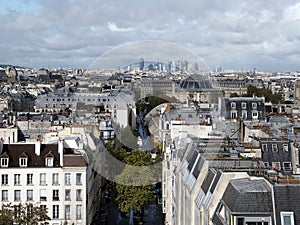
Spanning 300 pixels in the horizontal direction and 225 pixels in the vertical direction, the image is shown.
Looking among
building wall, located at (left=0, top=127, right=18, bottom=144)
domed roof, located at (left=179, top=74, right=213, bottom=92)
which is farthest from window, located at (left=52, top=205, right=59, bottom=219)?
building wall, located at (left=0, top=127, right=18, bottom=144)

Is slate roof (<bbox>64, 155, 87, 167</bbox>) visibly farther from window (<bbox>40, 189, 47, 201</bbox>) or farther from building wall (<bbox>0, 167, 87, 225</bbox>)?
window (<bbox>40, 189, 47, 201</bbox>)

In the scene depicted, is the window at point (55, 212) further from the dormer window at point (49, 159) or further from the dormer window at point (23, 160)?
the dormer window at point (23, 160)

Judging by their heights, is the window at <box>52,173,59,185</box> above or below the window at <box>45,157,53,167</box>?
below

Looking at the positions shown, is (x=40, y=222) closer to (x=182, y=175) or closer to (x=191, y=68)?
(x=182, y=175)

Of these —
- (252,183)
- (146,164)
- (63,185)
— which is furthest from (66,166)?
(252,183)

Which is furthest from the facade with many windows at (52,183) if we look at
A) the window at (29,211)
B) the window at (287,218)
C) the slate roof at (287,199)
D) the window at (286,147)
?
the window at (287,218)

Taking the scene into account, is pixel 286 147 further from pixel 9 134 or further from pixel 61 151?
pixel 9 134
